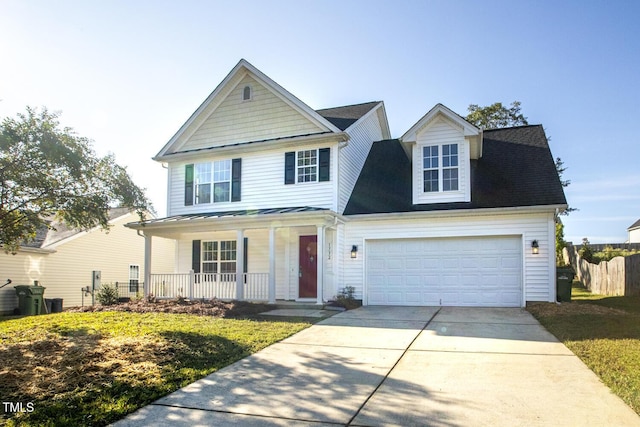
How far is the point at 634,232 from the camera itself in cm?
4772

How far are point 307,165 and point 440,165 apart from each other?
4.33m

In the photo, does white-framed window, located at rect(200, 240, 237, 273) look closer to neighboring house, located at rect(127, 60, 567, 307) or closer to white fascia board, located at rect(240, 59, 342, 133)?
neighboring house, located at rect(127, 60, 567, 307)

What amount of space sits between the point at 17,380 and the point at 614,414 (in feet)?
21.7

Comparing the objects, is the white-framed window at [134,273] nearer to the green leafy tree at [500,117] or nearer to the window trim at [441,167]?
the window trim at [441,167]

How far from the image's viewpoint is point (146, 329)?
9297mm

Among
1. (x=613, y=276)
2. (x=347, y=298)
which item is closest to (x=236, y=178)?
(x=347, y=298)

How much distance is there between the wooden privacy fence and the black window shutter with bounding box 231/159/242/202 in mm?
13482

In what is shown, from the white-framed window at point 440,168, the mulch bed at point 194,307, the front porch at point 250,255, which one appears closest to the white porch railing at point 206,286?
the front porch at point 250,255

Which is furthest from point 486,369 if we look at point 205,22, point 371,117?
point 371,117

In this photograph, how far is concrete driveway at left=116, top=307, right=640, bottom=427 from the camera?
4.59m

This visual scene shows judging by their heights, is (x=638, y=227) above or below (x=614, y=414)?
above

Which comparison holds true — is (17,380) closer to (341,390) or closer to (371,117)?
(341,390)

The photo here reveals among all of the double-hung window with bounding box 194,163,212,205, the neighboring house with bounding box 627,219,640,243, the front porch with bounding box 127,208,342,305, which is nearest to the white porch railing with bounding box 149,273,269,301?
the front porch with bounding box 127,208,342,305

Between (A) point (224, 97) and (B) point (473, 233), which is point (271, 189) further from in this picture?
(B) point (473, 233)
